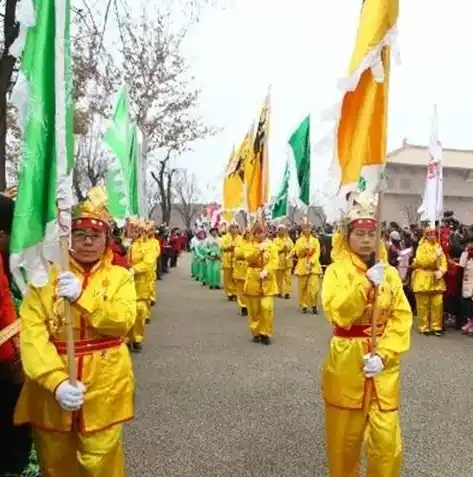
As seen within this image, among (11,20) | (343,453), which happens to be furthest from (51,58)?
(11,20)

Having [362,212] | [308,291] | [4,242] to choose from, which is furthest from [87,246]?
[308,291]

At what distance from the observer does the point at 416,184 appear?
59812mm

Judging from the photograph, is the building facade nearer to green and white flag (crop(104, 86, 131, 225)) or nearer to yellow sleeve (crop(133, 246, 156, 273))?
yellow sleeve (crop(133, 246, 156, 273))

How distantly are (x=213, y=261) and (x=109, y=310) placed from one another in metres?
19.2

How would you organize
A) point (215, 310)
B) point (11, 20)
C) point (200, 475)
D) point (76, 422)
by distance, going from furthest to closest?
point (215, 310), point (11, 20), point (200, 475), point (76, 422)

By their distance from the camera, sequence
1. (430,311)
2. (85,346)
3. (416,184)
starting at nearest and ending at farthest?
(85,346) < (430,311) < (416,184)

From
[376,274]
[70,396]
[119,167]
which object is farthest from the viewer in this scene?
[119,167]

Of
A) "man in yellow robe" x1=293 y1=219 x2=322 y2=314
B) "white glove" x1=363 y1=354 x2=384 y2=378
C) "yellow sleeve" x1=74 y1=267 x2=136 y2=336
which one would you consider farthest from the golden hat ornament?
"man in yellow robe" x1=293 y1=219 x2=322 y2=314

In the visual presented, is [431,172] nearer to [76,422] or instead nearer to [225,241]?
[225,241]

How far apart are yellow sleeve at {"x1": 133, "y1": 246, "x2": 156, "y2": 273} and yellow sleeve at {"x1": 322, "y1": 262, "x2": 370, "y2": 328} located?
7.86 m

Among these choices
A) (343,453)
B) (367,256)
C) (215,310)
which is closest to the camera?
(343,453)

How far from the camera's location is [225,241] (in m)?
19.1

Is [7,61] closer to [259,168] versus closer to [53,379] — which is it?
[259,168]

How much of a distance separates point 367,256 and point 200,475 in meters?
2.01
